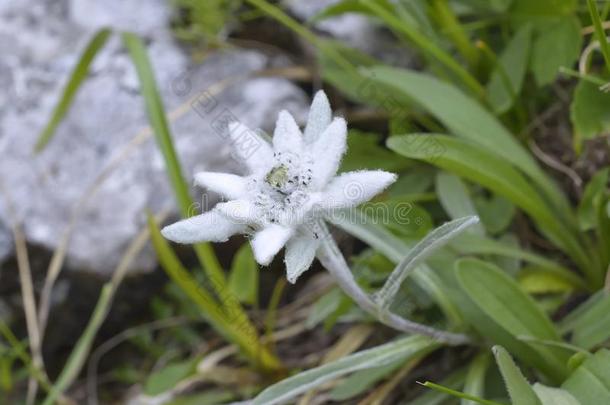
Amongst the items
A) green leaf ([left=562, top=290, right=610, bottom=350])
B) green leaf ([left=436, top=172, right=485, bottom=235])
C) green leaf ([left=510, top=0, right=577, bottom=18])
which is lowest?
green leaf ([left=562, top=290, right=610, bottom=350])

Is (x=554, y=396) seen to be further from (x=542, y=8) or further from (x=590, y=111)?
(x=542, y=8)

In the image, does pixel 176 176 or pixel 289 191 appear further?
pixel 176 176

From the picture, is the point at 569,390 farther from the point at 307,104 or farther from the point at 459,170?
the point at 307,104

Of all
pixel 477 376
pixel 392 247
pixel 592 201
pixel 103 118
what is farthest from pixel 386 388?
pixel 103 118

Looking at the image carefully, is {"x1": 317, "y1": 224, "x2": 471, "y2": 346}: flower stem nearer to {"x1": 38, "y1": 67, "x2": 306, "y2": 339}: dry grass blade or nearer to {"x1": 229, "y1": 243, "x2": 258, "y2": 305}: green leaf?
{"x1": 229, "y1": 243, "x2": 258, "y2": 305}: green leaf

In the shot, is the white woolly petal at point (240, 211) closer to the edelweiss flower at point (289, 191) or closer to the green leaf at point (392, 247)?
the edelweiss flower at point (289, 191)

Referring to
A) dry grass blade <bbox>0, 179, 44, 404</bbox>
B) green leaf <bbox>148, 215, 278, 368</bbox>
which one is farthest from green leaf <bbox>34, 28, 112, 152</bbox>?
green leaf <bbox>148, 215, 278, 368</bbox>
